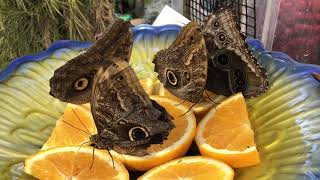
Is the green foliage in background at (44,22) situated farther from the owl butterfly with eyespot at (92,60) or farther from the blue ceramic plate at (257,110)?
the owl butterfly with eyespot at (92,60)

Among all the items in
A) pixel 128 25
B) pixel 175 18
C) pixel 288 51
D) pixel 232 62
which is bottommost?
pixel 288 51

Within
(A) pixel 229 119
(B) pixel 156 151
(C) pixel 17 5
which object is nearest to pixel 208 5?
(C) pixel 17 5

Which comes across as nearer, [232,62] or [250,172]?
[250,172]

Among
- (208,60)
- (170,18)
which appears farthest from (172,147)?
(170,18)

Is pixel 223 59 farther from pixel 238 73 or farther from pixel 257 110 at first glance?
pixel 257 110

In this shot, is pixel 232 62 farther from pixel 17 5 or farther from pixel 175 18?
pixel 17 5

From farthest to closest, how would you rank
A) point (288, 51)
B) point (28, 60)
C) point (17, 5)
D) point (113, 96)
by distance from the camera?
point (17, 5), point (288, 51), point (28, 60), point (113, 96)
